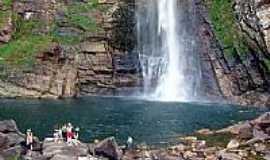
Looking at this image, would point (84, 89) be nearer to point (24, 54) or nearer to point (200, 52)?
point (24, 54)

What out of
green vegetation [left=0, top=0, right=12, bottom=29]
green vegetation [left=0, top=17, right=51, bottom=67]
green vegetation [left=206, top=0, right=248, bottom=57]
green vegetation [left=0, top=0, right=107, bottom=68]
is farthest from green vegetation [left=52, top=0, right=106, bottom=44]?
green vegetation [left=206, top=0, right=248, bottom=57]

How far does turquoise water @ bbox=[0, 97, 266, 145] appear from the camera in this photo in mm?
50900

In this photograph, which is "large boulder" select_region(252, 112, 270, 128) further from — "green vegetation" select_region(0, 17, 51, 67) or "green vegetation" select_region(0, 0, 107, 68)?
"green vegetation" select_region(0, 0, 107, 68)

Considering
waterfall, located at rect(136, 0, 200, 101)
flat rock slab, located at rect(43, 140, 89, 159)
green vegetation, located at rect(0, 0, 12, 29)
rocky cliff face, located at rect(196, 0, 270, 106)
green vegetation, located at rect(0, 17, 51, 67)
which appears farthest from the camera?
green vegetation, located at rect(0, 0, 12, 29)

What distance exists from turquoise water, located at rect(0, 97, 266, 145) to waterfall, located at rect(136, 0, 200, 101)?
893cm

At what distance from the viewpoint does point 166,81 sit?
86250 mm

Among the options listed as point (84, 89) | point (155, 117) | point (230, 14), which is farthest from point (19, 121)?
point (230, 14)

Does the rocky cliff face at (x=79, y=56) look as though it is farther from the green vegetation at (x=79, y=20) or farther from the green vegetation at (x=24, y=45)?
the green vegetation at (x=24, y=45)

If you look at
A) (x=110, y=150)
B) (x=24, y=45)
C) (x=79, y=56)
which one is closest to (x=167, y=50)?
(x=79, y=56)

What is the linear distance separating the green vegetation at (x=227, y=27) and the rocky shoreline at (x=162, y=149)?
3299 centimetres

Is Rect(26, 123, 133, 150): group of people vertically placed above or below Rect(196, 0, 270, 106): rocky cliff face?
below

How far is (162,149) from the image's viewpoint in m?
44.1

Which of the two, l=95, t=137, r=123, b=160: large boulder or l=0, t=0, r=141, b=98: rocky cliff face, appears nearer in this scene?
l=95, t=137, r=123, b=160: large boulder

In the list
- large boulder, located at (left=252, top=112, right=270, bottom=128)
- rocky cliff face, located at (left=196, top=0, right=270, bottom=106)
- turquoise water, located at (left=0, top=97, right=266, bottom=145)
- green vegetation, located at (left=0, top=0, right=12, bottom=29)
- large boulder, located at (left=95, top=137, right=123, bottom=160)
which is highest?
green vegetation, located at (left=0, top=0, right=12, bottom=29)
